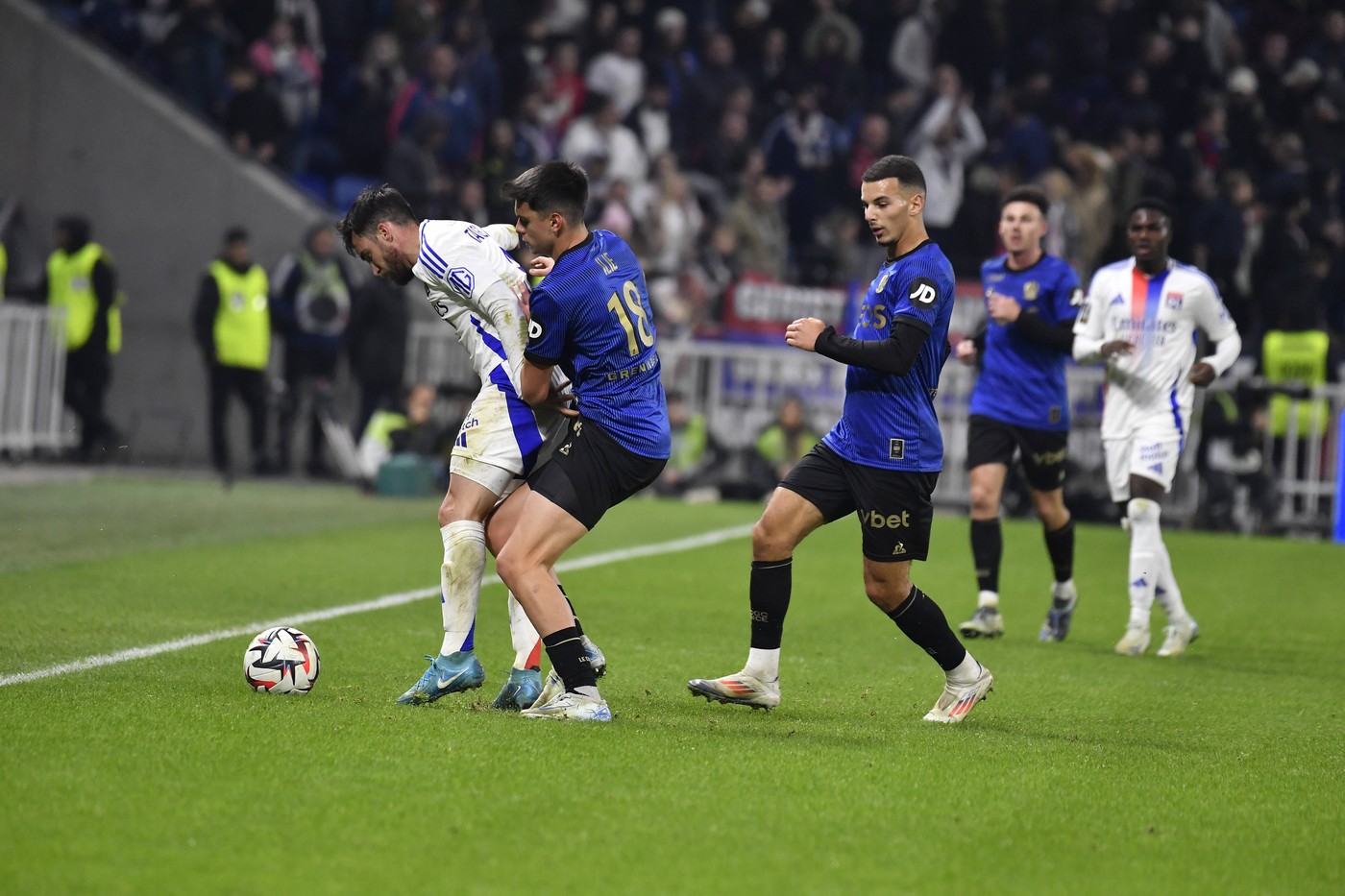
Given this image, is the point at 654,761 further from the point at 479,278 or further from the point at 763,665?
the point at 479,278

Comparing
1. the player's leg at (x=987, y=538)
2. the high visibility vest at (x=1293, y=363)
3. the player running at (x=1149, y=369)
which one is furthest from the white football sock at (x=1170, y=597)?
the high visibility vest at (x=1293, y=363)

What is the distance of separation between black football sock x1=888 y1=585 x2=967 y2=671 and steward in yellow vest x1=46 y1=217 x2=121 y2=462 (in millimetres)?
13400

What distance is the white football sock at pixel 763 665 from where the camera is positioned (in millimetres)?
6949

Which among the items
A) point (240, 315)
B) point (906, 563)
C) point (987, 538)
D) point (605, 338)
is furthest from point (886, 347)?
point (240, 315)

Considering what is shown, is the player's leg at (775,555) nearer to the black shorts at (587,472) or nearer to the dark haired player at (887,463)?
the dark haired player at (887,463)

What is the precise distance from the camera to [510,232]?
6918 mm

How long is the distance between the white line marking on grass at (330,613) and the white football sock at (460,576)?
5.44ft

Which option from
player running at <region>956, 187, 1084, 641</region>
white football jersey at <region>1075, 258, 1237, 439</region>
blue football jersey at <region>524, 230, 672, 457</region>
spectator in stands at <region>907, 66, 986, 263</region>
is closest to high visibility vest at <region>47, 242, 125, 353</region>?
spectator in stands at <region>907, 66, 986, 263</region>

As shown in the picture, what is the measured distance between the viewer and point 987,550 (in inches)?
394

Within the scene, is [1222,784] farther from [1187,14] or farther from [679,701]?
[1187,14]

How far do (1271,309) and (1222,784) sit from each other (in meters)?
14.0

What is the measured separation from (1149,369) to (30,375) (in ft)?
40.0

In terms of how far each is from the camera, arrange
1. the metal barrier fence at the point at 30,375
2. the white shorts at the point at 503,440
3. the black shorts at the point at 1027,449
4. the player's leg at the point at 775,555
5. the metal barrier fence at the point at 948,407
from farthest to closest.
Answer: the metal barrier fence at the point at 30,375 < the metal barrier fence at the point at 948,407 < the black shorts at the point at 1027,449 < the player's leg at the point at 775,555 < the white shorts at the point at 503,440

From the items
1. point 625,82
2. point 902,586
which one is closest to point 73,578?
point 902,586
